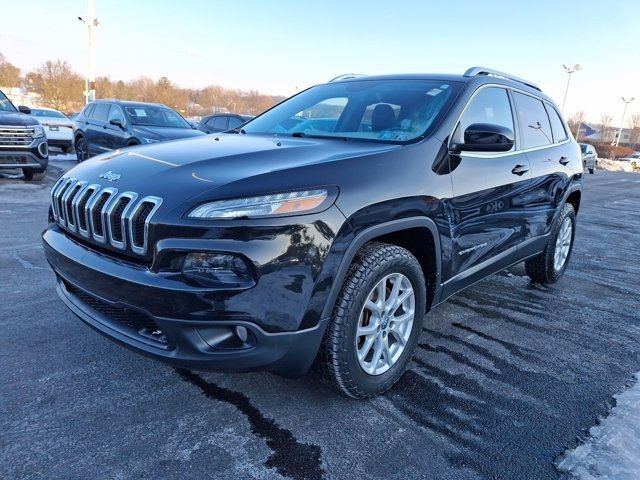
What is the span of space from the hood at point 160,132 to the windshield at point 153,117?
329 mm

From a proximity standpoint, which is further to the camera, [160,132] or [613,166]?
[613,166]

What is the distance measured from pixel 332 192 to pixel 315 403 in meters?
1.12

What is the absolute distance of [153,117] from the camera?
10.5 meters

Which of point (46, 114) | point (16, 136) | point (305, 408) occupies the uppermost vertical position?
point (46, 114)

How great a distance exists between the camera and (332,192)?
2.15 meters

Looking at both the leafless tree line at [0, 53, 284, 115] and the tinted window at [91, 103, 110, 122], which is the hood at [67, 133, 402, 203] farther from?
the leafless tree line at [0, 53, 284, 115]

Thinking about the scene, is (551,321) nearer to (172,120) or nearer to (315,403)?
(315,403)

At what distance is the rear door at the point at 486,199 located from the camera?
2.92m

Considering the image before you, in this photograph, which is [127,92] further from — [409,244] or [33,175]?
[409,244]

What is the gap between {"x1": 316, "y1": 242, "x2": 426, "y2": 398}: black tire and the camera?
87.7 inches

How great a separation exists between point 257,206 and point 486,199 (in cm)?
176

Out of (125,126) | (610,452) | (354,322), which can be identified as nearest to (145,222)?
(354,322)

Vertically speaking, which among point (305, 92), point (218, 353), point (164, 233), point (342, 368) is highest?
point (305, 92)

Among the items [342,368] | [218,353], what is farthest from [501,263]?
[218,353]
